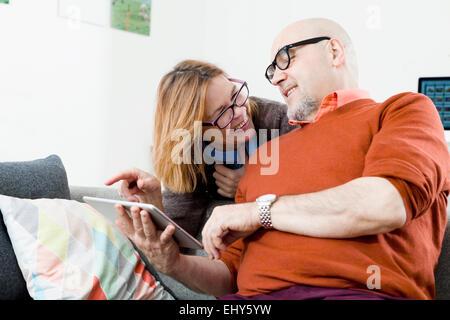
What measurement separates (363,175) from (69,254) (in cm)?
74

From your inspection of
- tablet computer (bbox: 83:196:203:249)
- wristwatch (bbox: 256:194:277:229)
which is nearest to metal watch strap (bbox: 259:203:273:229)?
wristwatch (bbox: 256:194:277:229)

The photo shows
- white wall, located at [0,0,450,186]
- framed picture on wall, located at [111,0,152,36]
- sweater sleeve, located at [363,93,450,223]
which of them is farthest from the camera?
framed picture on wall, located at [111,0,152,36]

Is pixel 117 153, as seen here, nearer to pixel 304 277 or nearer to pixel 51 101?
pixel 51 101

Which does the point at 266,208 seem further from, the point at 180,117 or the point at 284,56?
the point at 180,117

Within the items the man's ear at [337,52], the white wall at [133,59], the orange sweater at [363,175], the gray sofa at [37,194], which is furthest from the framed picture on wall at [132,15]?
the orange sweater at [363,175]

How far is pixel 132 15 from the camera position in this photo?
9.11ft

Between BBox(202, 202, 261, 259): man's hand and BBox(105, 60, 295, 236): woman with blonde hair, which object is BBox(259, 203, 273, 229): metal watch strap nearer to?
BBox(202, 202, 261, 259): man's hand

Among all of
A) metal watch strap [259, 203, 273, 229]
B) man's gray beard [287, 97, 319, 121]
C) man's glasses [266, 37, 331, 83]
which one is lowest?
metal watch strap [259, 203, 273, 229]

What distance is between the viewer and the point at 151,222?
1040mm

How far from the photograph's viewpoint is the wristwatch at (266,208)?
976mm

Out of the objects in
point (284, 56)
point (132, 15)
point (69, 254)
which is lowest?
point (69, 254)

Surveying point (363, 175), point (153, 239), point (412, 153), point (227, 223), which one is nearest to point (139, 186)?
point (153, 239)

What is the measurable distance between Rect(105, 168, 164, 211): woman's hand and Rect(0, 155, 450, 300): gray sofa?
0.72 feet

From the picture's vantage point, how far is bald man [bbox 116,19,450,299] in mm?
879
